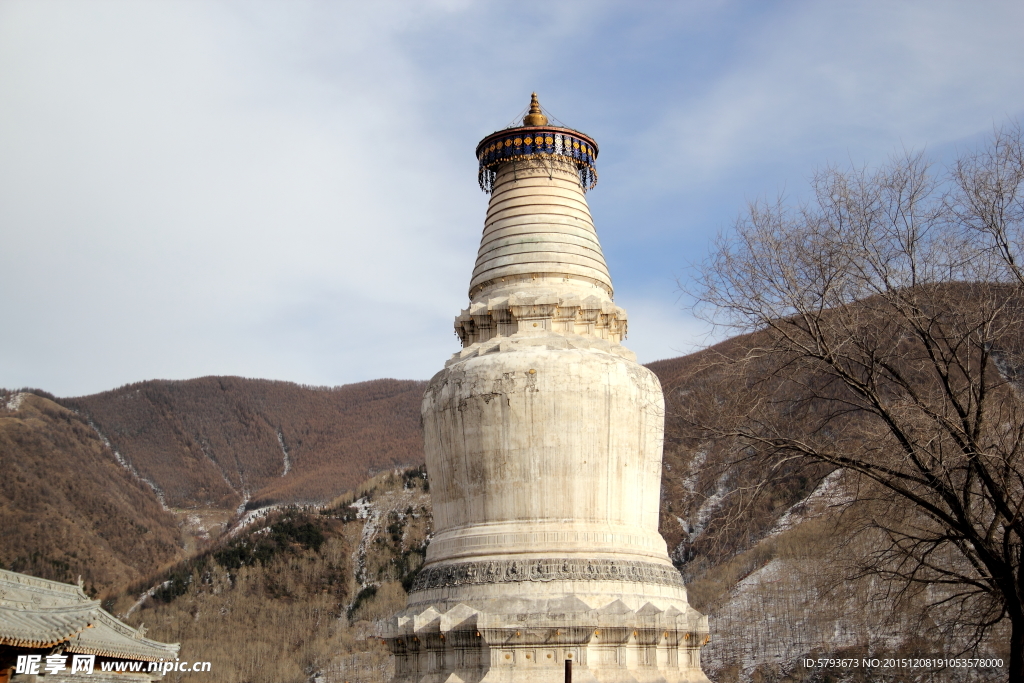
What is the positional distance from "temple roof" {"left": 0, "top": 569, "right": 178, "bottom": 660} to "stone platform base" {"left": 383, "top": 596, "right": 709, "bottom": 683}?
628 centimetres

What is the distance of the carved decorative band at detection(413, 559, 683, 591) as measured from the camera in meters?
14.8

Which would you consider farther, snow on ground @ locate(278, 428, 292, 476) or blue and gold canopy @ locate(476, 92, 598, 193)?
snow on ground @ locate(278, 428, 292, 476)

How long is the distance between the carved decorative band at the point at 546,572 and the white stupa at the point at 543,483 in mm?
23

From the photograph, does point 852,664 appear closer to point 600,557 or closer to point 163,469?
point 600,557

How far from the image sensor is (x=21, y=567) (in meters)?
61.1

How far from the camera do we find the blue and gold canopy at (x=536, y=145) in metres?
18.4

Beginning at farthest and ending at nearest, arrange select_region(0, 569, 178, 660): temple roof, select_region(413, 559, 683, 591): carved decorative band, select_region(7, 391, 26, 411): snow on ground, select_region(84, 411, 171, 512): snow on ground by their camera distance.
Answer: select_region(84, 411, 171, 512): snow on ground, select_region(7, 391, 26, 411): snow on ground, select_region(0, 569, 178, 660): temple roof, select_region(413, 559, 683, 591): carved decorative band

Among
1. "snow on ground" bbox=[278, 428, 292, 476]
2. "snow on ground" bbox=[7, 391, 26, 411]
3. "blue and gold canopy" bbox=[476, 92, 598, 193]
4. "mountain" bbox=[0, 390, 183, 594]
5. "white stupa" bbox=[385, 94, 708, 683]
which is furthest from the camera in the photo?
"snow on ground" bbox=[278, 428, 292, 476]

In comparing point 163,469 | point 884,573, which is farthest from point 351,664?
point 163,469

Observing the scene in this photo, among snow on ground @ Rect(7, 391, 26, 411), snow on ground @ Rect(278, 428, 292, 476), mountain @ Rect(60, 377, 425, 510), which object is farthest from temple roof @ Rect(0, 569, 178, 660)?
snow on ground @ Rect(278, 428, 292, 476)

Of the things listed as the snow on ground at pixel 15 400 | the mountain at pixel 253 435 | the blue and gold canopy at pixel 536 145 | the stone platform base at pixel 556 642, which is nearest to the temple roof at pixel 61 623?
the stone platform base at pixel 556 642

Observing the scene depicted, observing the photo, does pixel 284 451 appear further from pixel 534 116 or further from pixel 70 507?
pixel 534 116

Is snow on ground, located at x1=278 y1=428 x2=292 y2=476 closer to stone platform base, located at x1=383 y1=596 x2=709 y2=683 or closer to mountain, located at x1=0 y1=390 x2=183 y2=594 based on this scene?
mountain, located at x1=0 y1=390 x2=183 y2=594

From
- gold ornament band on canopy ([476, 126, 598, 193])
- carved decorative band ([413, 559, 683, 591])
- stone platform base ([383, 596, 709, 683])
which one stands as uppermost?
gold ornament band on canopy ([476, 126, 598, 193])
